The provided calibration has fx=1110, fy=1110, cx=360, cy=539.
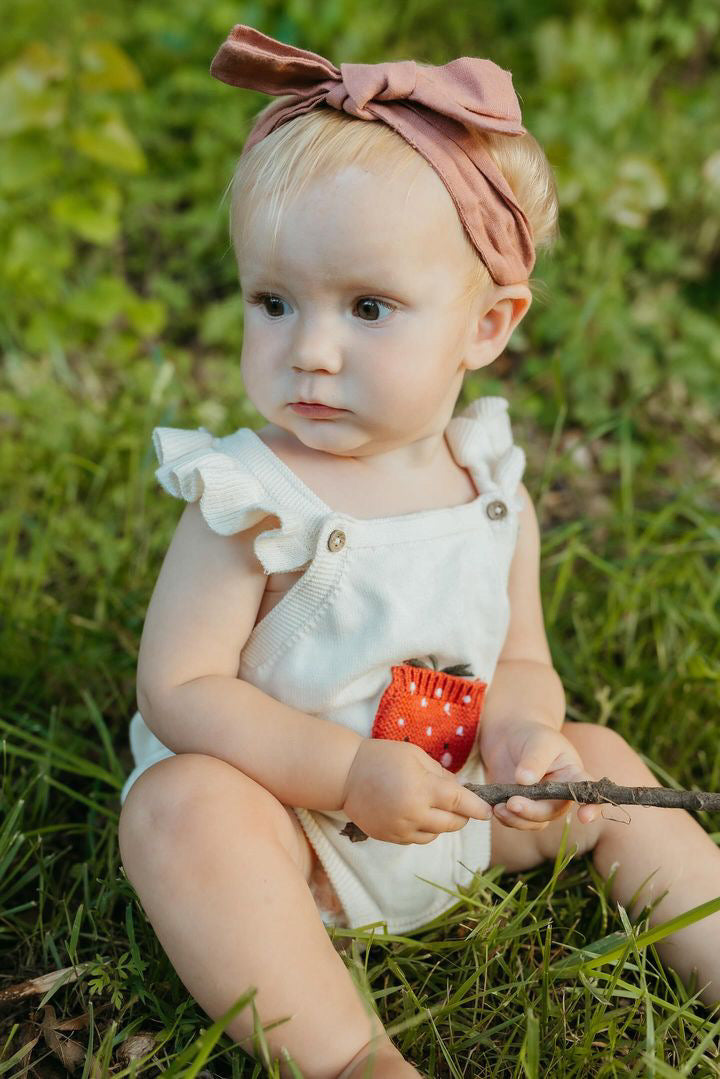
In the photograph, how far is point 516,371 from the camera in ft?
10.7

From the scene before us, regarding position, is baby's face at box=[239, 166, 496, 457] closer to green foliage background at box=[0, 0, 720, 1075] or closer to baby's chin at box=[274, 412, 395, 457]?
baby's chin at box=[274, 412, 395, 457]

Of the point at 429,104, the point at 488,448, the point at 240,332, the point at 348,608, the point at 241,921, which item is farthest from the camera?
the point at 240,332

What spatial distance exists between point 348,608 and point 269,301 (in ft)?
1.41

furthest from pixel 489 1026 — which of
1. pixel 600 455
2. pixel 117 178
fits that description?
pixel 117 178

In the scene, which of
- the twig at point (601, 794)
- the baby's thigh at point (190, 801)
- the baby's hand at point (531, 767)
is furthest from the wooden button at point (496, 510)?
the baby's thigh at point (190, 801)

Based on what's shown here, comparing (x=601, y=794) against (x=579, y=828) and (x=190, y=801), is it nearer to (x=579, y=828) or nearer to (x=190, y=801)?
(x=579, y=828)

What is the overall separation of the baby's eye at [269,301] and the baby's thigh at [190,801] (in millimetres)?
599

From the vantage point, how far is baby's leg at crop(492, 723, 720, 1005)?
1.55 metres

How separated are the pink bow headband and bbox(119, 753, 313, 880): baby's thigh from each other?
0.77 metres

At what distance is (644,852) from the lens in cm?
163

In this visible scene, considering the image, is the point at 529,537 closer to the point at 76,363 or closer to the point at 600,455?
the point at 600,455

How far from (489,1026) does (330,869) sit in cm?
30

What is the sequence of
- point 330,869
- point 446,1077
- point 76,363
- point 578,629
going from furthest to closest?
point 76,363, point 578,629, point 330,869, point 446,1077

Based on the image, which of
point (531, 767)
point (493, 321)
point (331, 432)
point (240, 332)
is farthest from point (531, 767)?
point (240, 332)
